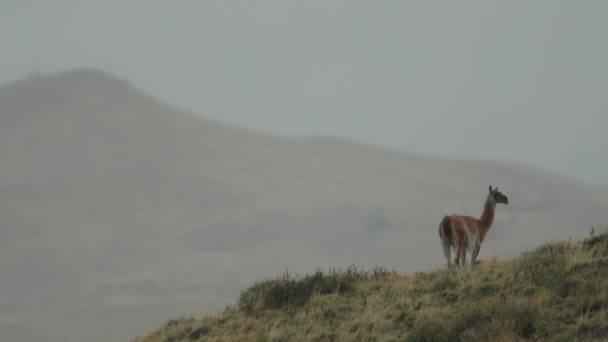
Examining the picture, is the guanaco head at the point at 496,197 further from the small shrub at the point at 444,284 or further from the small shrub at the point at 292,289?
the small shrub at the point at 292,289

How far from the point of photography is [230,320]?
20219 mm

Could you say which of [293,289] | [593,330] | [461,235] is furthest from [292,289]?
[593,330]

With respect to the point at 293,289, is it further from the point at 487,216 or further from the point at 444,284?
the point at 487,216

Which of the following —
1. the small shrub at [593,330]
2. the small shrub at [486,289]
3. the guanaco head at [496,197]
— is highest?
the guanaco head at [496,197]

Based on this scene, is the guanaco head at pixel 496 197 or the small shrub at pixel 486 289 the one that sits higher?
the guanaco head at pixel 496 197

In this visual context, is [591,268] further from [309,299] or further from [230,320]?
[230,320]

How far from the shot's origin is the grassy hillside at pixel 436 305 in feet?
50.0

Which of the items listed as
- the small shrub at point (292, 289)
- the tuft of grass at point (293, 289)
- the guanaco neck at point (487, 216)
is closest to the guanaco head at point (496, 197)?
the guanaco neck at point (487, 216)

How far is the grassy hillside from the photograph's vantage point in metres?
15.2

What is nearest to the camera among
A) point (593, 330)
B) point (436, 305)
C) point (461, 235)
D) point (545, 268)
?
point (593, 330)

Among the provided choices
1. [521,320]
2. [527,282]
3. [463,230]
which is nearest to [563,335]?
[521,320]

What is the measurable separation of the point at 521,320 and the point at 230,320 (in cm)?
733

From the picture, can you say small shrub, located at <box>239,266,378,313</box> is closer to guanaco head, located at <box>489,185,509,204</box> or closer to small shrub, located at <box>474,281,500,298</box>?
guanaco head, located at <box>489,185,509,204</box>

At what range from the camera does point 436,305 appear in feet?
58.5
